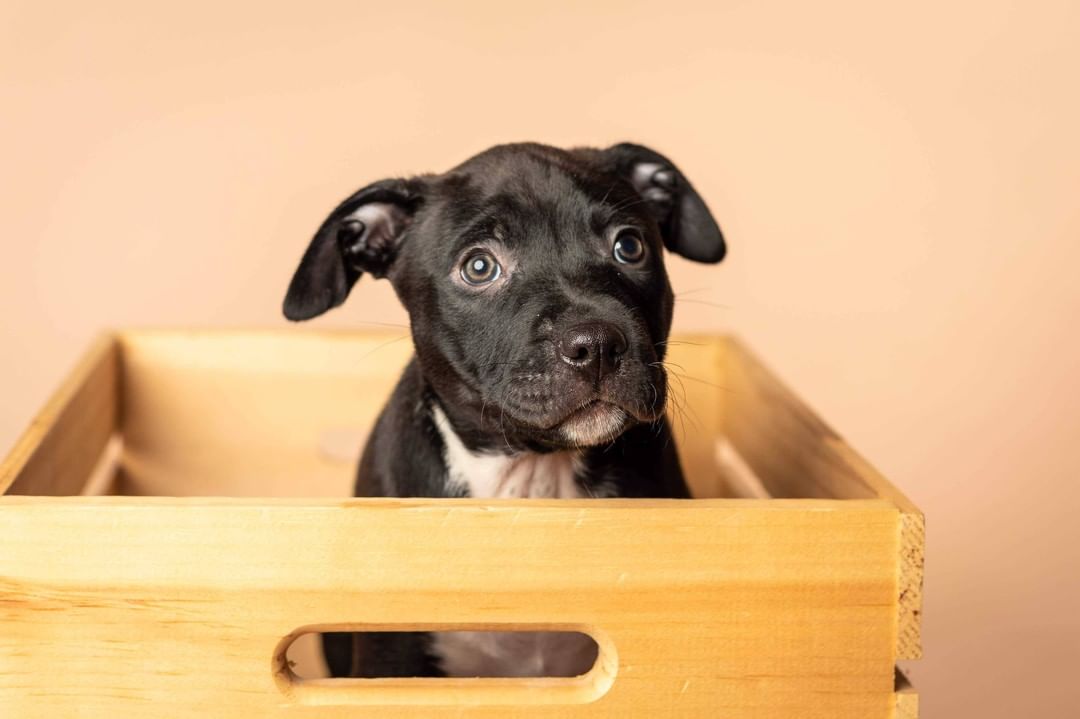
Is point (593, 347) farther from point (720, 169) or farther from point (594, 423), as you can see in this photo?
point (720, 169)

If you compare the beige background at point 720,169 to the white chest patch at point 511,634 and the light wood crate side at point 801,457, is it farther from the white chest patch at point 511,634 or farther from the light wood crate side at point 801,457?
the white chest patch at point 511,634

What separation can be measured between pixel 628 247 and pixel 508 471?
0.40 metres

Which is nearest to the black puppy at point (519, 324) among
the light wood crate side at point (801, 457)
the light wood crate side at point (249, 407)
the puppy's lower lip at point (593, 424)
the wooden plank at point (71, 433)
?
the puppy's lower lip at point (593, 424)

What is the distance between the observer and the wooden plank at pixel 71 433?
6.75ft

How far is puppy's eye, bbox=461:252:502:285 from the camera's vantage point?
6.94 ft

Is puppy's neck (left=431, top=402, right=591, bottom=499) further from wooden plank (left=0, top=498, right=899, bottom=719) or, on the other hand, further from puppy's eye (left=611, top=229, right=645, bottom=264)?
wooden plank (left=0, top=498, right=899, bottom=719)

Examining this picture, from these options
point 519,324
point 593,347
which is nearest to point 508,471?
point 519,324

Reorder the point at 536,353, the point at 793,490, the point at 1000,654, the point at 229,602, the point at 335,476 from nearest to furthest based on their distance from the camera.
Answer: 1. the point at 229,602
2. the point at 536,353
3. the point at 793,490
4. the point at 335,476
5. the point at 1000,654

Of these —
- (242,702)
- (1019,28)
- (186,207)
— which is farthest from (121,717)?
(1019,28)

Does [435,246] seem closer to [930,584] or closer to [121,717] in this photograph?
[121,717]

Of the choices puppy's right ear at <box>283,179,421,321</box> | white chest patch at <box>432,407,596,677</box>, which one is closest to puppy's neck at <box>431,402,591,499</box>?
white chest patch at <box>432,407,596,677</box>

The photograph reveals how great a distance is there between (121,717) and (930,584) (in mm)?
2620

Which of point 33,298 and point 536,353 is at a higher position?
point 536,353

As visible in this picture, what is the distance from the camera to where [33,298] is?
12.8 feet
